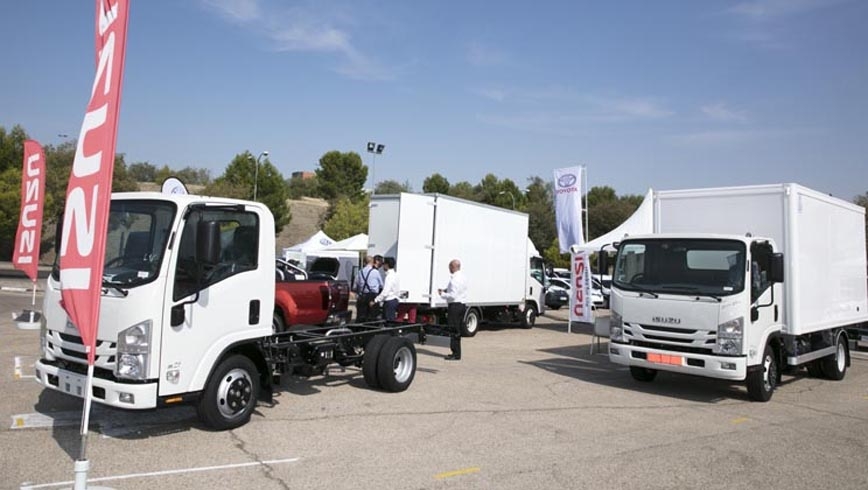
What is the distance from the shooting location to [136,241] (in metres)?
6.25

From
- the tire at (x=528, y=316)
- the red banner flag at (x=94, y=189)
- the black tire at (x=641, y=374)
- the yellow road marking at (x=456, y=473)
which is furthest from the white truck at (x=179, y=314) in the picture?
the tire at (x=528, y=316)

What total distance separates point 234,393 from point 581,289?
38.1 feet

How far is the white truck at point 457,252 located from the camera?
14460mm

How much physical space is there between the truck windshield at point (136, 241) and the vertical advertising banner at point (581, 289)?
12272mm

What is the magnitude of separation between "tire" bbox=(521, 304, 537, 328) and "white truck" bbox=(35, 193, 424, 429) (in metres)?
12.7

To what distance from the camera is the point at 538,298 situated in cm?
2008

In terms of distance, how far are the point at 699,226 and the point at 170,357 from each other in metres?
8.38

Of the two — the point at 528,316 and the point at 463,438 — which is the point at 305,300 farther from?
the point at 528,316

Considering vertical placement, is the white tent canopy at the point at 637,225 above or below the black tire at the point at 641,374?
above

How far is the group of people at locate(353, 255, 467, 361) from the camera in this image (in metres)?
12.0

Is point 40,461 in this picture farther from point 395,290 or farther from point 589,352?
point 589,352

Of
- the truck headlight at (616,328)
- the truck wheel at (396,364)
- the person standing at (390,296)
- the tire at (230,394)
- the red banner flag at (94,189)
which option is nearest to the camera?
the red banner flag at (94,189)

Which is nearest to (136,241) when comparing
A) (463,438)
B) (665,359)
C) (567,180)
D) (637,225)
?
(463,438)

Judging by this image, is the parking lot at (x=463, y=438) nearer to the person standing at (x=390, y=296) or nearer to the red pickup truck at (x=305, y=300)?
the person standing at (x=390, y=296)
